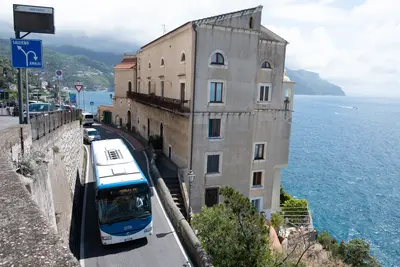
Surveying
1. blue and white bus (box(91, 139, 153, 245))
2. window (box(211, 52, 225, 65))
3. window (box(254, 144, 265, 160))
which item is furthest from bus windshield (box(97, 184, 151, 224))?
window (box(254, 144, 265, 160))

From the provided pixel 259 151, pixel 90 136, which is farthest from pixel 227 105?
pixel 90 136

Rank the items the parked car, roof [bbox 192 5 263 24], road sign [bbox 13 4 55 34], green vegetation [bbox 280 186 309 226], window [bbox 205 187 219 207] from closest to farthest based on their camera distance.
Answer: road sign [bbox 13 4 55 34]
roof [bbox 192 5 263 24]
window [bbox 205 187 219 207]
green vegetation [bbox 280 186 309 226]
the parked car

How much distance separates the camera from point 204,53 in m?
22.5

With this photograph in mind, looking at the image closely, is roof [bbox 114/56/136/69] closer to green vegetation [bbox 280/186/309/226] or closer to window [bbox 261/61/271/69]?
window [bbox 261/61/271/69]

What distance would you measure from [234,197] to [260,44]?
1866cm

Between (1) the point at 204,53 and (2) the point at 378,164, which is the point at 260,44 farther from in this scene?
(2) the point at 378,164

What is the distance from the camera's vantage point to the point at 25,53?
35.6ft

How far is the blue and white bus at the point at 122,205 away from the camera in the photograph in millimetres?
12503

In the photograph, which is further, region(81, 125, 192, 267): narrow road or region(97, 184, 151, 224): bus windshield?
region(97, 184, 151, 224): bus windshield

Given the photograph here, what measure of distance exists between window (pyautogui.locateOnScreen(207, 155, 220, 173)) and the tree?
12342 mm

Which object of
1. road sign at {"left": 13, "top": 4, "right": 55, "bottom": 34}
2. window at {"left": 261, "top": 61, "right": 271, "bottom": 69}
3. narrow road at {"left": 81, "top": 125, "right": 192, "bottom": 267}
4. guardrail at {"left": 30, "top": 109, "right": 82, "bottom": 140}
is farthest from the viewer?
window at {"left": 261, "top": 61, "right": 271, "bottom": 69}

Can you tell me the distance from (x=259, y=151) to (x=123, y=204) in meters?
17.5

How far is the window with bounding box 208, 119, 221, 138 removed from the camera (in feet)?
78.3

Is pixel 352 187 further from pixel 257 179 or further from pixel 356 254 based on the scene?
pixel 257 179
